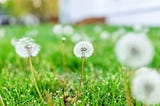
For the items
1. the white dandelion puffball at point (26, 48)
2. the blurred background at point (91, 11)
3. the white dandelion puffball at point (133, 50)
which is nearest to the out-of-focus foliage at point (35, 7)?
the blurred background at point (91, 11)

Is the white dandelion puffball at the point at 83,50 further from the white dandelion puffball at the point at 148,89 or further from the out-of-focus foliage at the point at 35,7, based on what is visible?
the out-of-focus foliage at the point at 35,7

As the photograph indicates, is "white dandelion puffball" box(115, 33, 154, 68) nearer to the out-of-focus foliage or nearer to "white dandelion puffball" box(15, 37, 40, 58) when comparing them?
"white dandelion puffball" box(15, 37, 40, 58)

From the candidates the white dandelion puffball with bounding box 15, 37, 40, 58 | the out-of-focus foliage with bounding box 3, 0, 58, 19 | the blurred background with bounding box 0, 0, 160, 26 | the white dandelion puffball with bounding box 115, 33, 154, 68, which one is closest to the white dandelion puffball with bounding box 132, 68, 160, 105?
the white dandelion puffball with bounding box 115, 33, 154, 68

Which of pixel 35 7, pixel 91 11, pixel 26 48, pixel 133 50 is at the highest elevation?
pixel 133 50

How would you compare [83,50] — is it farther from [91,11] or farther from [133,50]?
[91,11]

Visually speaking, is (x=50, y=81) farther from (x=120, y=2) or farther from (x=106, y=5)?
(x=106, y=5)

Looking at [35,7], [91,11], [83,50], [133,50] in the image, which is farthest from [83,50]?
[35,7]

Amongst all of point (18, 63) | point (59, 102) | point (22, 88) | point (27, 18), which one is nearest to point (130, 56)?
point (59, 102)
